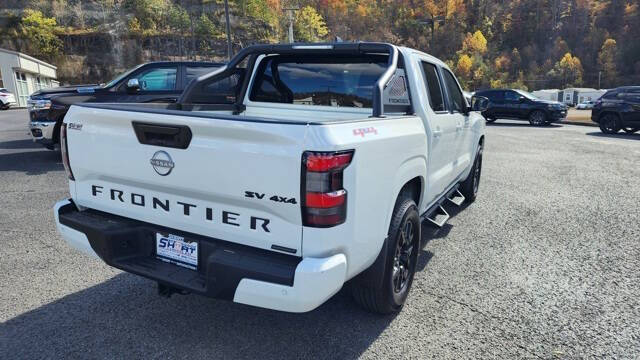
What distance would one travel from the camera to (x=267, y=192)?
2230 mm

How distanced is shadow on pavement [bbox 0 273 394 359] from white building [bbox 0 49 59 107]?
4189cm

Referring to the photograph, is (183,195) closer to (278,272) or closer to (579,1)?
(278,272)

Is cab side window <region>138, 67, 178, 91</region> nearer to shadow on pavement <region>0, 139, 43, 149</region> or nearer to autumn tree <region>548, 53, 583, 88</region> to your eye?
shadow on pavement <region>0, 139, 43, 149</region>

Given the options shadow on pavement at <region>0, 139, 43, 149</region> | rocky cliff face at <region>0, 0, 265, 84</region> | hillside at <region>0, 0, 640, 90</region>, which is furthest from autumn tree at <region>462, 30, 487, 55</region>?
shadow on pavement at <region>0, 139, 43, 149</region>

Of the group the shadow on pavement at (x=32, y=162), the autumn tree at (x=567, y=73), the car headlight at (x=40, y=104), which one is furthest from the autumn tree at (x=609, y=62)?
the car headlight at (x=40, y=104)

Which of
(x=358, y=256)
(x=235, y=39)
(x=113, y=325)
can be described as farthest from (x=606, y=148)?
(x=235, y=39)

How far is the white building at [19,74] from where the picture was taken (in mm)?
36750

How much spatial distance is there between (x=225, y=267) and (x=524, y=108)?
20.5 m

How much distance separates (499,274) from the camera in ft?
→ 12.7

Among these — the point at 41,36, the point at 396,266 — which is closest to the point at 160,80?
the point at 396,266

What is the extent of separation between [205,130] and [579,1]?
548ft

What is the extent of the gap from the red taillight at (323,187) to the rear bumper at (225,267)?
0.22 metres

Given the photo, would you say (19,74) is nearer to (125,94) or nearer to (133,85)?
(125,94)

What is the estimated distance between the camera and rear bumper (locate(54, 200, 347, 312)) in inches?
85.2
